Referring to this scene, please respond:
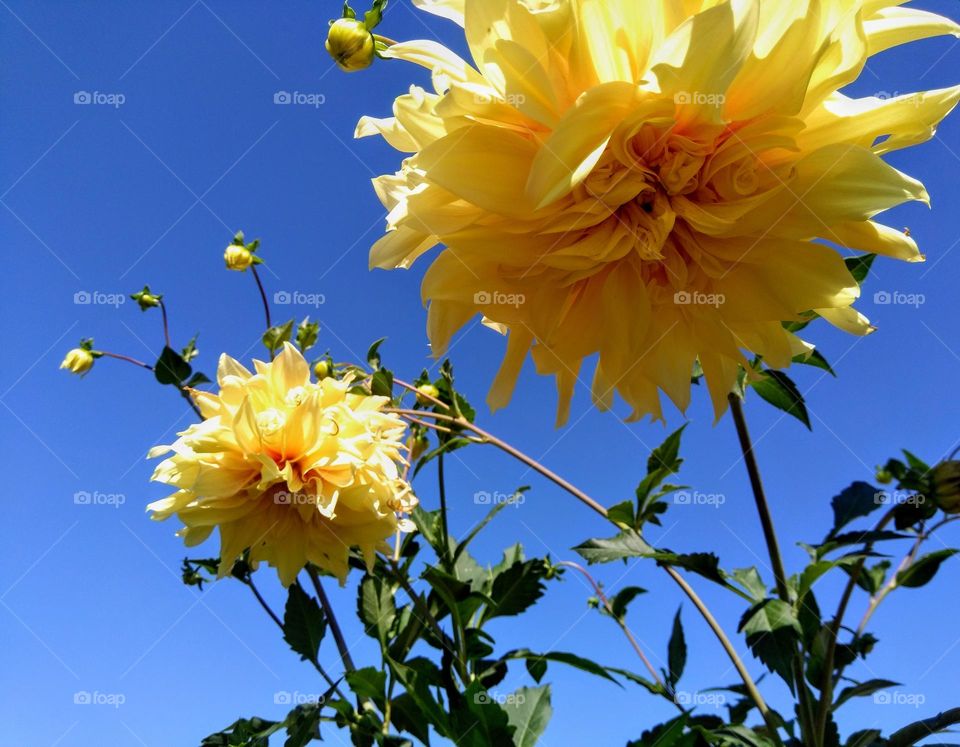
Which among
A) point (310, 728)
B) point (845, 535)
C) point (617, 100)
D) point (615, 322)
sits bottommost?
point (310, 728)

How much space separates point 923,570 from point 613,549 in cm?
67

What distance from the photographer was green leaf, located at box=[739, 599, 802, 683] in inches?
46.2

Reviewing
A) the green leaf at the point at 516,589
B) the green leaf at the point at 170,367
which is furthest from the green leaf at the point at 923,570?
the green leaf at the point at 170,367

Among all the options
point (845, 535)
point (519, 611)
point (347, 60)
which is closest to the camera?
point (347, 60)

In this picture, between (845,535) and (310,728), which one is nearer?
(845,535)

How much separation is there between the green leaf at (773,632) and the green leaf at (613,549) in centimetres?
22

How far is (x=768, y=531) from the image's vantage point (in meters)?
1.19

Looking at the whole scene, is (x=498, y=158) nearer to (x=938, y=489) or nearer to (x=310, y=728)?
(x=938, y=489)

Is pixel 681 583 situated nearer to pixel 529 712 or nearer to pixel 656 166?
pixel 529 712

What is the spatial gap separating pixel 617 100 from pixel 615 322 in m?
0.24

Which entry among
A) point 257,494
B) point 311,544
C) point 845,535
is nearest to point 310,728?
point 311,544

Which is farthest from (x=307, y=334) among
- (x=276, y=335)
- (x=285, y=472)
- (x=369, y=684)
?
(x=369, y=684)

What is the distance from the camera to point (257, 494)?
4.69ft

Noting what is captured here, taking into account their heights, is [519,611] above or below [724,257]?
below
